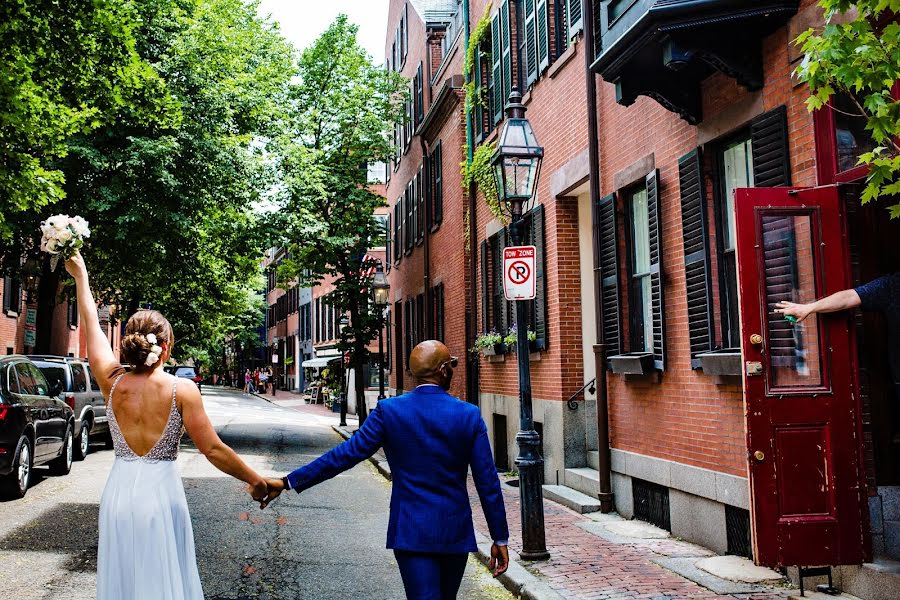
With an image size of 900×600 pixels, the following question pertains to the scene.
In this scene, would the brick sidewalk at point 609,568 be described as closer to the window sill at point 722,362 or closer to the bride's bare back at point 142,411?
the window sill at point 722,362

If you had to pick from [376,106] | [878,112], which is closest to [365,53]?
[376,106]

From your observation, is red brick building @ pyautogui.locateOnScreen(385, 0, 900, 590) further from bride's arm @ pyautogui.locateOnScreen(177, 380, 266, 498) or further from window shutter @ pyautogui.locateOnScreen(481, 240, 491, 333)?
bride's arm @ pyautogui.locateOnScreen(177, 380, 266, 498)

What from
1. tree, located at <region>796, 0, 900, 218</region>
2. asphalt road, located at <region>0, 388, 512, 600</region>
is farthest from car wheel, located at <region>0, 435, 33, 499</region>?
tree, located at <region>796, 0, 900, 218</region>

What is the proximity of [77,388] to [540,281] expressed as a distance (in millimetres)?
8970

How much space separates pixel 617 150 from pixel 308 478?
7748 mm

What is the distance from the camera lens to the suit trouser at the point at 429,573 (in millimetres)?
4184

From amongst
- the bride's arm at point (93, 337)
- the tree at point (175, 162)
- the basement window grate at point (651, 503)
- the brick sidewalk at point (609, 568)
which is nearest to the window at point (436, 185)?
the tree at point (175, 162)

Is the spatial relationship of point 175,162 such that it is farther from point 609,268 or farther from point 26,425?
point 609,268

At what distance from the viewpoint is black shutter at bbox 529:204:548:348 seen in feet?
45.1

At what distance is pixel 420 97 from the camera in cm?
2647

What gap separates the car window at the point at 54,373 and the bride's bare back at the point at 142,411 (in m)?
13.1

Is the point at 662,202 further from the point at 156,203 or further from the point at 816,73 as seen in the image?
the point at 156,203

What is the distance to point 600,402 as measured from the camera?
37.0 ft

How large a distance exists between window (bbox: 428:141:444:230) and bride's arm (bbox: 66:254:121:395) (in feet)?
58.5
